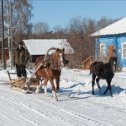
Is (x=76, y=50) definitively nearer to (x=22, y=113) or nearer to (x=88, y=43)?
(x=88, y=43)

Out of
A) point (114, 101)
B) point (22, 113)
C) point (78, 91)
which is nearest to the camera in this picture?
point (22, 113)

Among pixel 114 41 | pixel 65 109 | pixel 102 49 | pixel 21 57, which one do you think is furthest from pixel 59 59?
pixel 102 49

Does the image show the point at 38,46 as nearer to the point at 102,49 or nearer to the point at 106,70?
the point at 102,49

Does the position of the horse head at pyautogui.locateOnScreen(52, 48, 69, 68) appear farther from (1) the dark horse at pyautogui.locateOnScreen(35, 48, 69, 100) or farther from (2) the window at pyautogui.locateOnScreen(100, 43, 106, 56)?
(2) the window at pyautogui.locateOnScreen(100, 43, 106, 56)

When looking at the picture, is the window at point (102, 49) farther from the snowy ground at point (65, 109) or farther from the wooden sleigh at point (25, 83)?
the snowy ground at point (65, 109)

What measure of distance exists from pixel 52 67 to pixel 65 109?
2628mm

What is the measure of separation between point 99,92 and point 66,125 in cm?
599

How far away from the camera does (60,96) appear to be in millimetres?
14219

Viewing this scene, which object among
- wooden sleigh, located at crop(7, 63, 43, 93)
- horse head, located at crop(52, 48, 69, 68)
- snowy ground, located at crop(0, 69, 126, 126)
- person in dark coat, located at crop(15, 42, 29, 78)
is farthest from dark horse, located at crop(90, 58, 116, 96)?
person in dark coat, located at crop(15, 42, 29, 78)

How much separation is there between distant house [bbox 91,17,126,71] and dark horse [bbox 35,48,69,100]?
58.7ft

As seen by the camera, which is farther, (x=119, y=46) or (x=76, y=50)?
(x=76, y=50)

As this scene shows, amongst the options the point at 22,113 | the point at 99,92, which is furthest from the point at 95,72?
the point at 22,113

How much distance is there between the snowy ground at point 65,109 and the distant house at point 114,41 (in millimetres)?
18445

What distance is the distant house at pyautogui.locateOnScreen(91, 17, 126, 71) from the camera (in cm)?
3425
